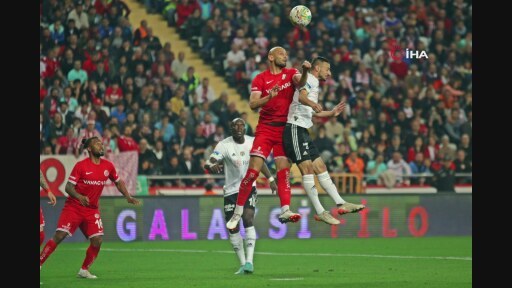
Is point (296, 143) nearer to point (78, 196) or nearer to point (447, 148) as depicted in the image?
point (78, 196)

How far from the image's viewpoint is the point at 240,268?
15.6 metres

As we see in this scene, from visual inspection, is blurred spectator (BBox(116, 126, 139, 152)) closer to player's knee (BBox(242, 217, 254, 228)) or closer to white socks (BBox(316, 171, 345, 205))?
player's knee (BBox(242, 217, 254, 228))

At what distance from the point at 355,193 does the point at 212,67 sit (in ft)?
22.7

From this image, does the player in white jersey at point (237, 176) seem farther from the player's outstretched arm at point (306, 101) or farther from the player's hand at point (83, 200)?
the player's outstretched arm at point (306, 101)

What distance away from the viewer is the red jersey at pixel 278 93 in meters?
13.1

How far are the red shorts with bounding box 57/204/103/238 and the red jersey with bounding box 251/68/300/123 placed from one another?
3.01m

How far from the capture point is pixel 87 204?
14883 millimetres

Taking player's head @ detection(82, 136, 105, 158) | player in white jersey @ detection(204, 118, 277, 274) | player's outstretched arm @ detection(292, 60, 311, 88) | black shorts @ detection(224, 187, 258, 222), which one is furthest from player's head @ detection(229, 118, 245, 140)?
player's outstretched arm @ detection(292, 60, 311, 88)

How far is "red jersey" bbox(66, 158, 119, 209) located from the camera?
15047mm

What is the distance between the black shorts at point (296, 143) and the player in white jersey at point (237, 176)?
2.06 metres

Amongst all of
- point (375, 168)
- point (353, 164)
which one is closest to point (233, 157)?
point (353, 164)

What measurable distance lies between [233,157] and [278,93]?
332 centimetres
